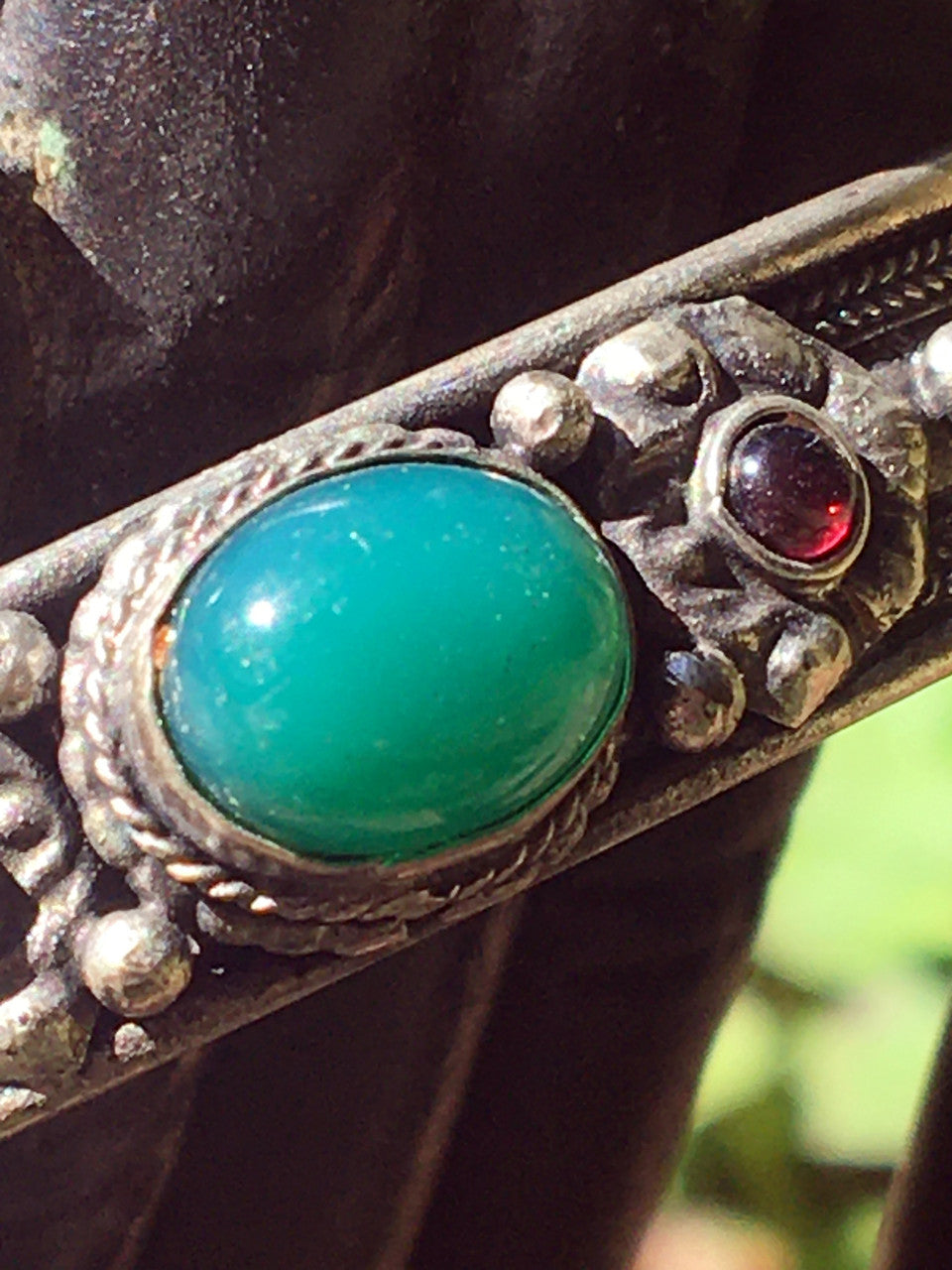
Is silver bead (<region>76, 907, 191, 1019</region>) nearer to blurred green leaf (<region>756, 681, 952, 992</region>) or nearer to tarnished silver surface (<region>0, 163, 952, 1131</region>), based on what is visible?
tarnished silver surface (<region>0, 163, 952, 1131</region>)

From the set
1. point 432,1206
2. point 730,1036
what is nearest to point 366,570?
point 432,1206

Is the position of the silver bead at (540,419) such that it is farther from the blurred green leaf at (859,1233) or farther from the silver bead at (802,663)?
the blurred green leaf at (859,1233)

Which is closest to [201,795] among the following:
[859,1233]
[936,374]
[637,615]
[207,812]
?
[207,812]

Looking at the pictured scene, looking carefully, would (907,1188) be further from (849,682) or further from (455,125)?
(455,125)

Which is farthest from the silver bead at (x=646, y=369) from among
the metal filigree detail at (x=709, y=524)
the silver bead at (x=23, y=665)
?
the silver bead at (x=23, y=665)

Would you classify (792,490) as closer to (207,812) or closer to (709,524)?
(709,524)

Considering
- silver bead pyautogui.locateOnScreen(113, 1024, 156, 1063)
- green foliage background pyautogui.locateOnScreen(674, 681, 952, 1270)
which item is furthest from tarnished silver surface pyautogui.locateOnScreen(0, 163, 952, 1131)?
green foliage background pyautogui.locateOnScreen(674, 681, 952, 1270)
